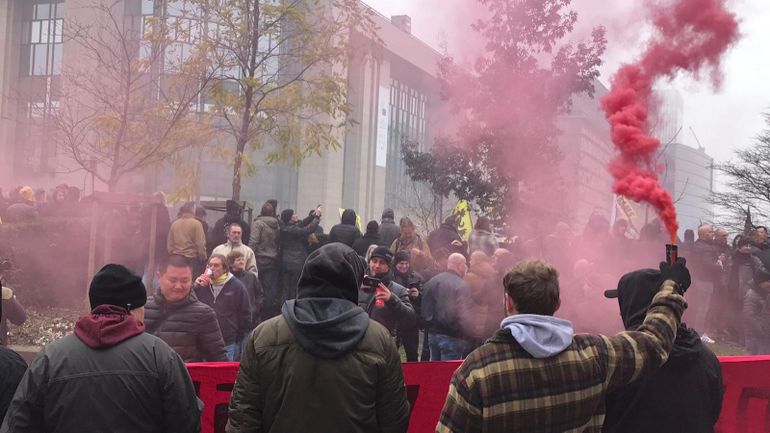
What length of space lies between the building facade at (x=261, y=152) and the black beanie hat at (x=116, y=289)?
21.3 meters

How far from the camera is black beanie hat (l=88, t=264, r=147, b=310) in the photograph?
3182 millimetres

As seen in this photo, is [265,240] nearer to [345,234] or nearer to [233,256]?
[345,234]

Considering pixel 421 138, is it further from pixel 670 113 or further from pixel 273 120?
pixel 670 113

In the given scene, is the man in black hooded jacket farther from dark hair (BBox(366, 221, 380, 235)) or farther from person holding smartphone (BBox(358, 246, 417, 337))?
dark hair (BBox(366, 221, 380, 235))

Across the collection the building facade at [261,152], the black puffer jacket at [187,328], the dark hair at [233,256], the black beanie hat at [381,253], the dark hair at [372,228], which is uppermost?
the building facade at [261,152]

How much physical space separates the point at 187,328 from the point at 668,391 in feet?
11.3

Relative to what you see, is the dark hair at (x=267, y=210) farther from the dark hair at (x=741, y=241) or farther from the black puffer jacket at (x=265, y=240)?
the dark hair at (x=741, y=241)

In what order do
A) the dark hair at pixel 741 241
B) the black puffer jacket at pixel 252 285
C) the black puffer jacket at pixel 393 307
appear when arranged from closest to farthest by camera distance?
the black puffer jacket at pixel 393 307 → the black puffer jacket at pixel 252 285 → the dark hair at pixel 741 241

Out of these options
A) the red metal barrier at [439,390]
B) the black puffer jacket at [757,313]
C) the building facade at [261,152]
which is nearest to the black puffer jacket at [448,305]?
the red metal barrier at [439,390]

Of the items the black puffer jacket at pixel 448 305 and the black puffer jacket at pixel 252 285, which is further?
the black puffer jacket at pixel 252 285

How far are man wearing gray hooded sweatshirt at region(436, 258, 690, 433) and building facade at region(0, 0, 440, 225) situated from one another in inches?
848

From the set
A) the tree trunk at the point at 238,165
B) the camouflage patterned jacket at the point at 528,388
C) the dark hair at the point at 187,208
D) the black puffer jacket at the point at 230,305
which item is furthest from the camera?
the tree trunk at the point at 238,165

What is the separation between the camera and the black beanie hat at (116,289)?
125 inches

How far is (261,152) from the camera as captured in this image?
1278 inches
